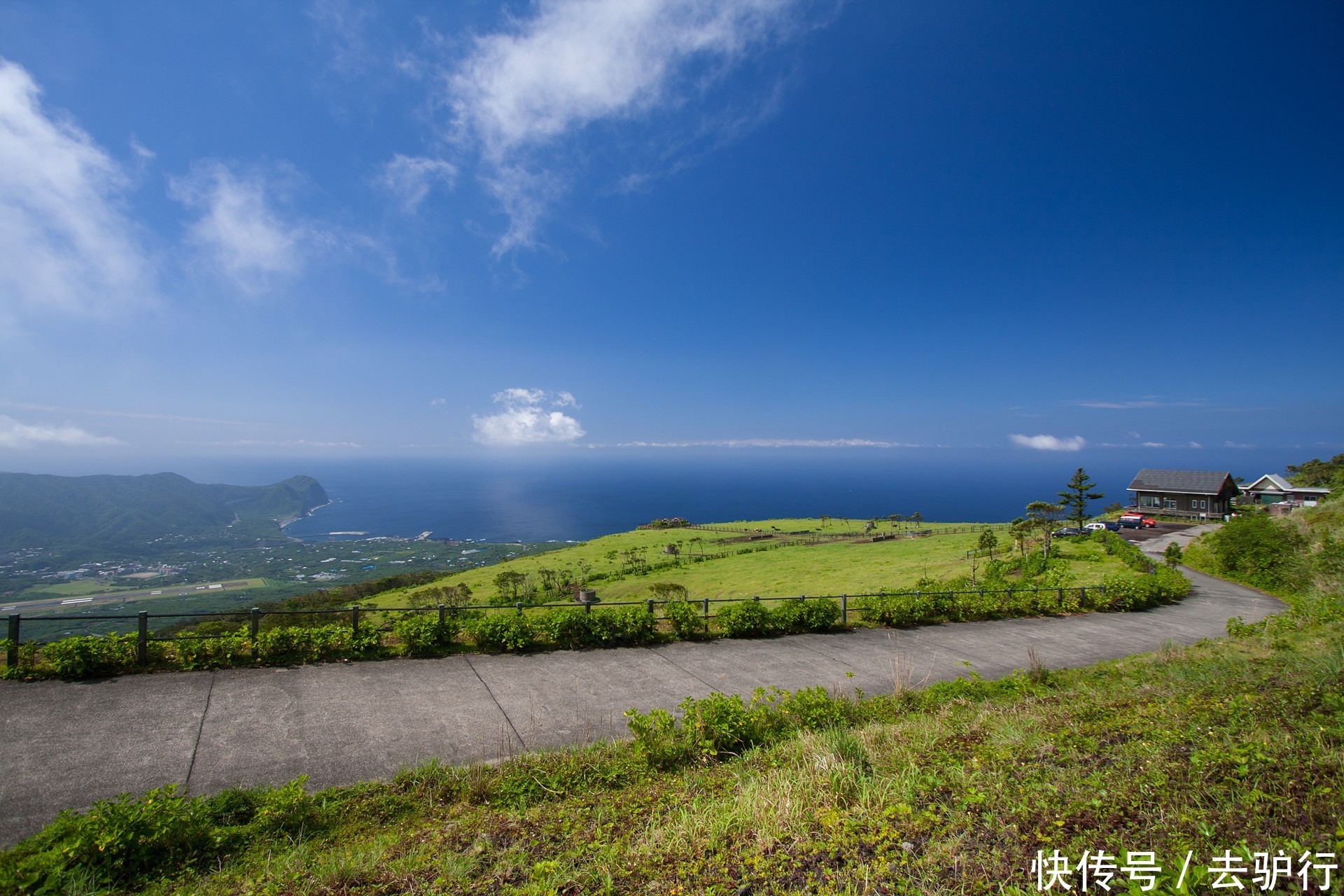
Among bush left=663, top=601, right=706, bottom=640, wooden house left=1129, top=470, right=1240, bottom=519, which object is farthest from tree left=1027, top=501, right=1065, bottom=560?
wooden house left=1129, top=470, right=1240, bottom=519

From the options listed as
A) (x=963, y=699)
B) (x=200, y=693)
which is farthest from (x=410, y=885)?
(x=963, y=699)

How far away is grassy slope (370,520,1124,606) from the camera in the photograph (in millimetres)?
30600

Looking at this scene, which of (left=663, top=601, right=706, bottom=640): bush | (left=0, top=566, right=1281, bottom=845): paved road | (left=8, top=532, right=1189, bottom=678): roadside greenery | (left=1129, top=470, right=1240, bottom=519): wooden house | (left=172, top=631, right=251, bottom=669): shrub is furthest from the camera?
(left=1129, top=470, right=1240, bottom=519): wooden house

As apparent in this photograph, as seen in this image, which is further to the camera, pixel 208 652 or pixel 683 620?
pixel 683 620

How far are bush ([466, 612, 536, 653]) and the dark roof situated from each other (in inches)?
2749

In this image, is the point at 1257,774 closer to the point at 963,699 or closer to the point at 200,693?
the point at 963,699

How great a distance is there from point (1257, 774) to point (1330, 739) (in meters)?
1.17

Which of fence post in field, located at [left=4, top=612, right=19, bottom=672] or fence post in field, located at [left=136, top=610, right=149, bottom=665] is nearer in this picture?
fence post in field, located at [left=4, top=612, right=19, bottom=672]

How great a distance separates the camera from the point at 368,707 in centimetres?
872

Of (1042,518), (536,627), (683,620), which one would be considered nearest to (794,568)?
(1042,518)

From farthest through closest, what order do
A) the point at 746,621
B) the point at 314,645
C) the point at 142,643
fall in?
the point at 746,621 → the point at 314,645 → the point at 142,643

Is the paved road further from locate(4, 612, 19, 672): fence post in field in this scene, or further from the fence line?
the fence line

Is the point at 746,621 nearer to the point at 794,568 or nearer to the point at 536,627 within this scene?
the point at 536,627

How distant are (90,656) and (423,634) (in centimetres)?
535
